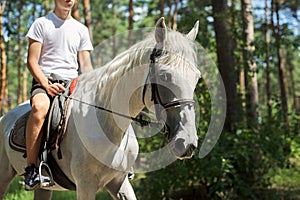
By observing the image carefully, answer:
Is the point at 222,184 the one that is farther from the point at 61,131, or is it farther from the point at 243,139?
the point at 61,131

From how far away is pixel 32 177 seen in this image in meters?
3.65

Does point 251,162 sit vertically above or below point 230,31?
below

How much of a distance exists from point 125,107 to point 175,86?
26.2 inches

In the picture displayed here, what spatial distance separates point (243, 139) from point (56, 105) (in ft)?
15.2

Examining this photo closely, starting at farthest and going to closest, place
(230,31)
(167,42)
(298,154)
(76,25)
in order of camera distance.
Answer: (230,31) < (298,154) < (76,25) < (167,42)

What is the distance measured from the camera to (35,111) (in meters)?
3.67

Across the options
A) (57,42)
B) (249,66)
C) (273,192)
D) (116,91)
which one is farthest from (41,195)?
(249,66)

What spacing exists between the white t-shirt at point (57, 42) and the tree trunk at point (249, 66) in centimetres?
467

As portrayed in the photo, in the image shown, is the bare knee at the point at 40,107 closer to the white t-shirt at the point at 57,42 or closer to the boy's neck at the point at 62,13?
the white t-shirt at the point at 57,42

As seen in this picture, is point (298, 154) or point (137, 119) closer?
point (137, 119)

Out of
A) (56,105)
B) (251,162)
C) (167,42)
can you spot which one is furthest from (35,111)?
(251,162)

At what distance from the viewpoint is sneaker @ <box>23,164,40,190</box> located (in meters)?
3.62

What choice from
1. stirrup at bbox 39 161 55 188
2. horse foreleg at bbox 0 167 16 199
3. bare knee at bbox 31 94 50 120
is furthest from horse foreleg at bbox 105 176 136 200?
horse foreleg at bbox 0 167 16 199

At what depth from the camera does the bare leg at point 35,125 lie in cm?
367
